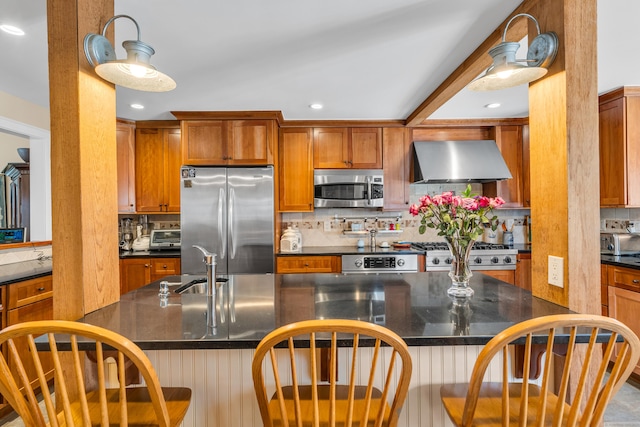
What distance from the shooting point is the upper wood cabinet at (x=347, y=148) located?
3.75 meters

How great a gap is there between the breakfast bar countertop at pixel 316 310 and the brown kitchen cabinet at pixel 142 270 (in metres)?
1.60

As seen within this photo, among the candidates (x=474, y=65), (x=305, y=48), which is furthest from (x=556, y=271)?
(x=305, y=48)

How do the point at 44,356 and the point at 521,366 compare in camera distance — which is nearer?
the point at 521,366

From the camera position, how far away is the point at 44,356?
2.35m

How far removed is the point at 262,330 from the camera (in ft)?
3.82

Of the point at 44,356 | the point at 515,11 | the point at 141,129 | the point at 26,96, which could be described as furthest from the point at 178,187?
the point at 515,11

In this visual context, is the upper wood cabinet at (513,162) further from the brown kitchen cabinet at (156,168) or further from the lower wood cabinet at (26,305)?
the lower wood cabinet at (26,305)

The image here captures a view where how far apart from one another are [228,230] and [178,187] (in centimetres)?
89

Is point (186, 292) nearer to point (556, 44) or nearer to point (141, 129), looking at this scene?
point (556, 44)

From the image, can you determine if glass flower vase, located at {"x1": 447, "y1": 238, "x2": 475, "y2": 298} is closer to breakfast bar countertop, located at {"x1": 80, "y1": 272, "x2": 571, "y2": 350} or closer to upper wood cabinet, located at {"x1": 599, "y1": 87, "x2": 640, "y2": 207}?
breakfast bar countertop, located at {"x1": 80, "y1": 272, "x2": 571, "y2": 350}

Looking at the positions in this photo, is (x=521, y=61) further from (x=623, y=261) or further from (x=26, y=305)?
(x=26, y=305)

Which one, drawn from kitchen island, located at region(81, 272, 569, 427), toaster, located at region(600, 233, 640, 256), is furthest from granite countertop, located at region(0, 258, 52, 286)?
toaster, located at region(600, 233, 640, 256)

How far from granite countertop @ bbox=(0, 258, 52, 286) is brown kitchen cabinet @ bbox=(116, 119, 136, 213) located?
963 millimetres

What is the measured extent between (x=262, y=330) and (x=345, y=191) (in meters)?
2.64
